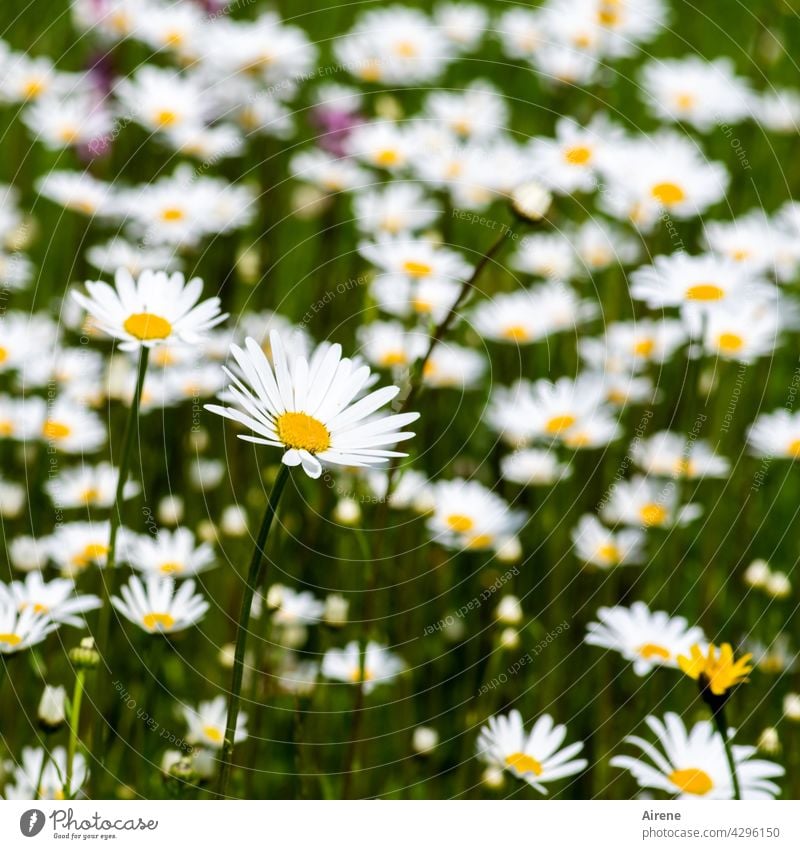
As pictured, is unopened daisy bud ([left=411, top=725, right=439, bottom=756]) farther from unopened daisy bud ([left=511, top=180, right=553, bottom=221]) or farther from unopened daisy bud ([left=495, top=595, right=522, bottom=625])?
unopened daisy bud ([left=511, top=180, right=553, bottom=221])

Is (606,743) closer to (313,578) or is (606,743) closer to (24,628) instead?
(313,578)

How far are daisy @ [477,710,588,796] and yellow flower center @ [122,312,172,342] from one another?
1.07 feet

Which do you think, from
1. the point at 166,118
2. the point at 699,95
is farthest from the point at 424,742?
the point at 699,95

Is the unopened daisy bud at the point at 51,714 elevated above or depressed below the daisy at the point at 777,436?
below

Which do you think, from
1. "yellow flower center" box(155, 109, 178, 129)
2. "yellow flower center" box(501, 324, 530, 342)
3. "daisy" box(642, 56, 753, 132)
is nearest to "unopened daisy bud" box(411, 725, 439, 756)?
Answer: "yellow flower center" box(501, 324, 530, 342)

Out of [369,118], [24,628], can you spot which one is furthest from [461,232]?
[24,628]

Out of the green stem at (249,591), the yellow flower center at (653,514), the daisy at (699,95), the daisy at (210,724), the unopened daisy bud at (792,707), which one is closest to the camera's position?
the green stem at (249,591)

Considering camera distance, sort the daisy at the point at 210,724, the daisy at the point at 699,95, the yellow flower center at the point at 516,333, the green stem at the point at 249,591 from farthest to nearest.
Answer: the daisy at the point at 699,95, the yellow flower center at the point at 516,333, the daisy at the point at 210,724, the green stem at the point at 249,591

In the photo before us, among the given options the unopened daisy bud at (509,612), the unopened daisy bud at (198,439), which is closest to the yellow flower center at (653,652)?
the unopened daisy bud at (509,612)

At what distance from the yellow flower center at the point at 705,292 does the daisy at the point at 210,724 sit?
49 centimetres

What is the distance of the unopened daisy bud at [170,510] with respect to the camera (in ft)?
2.88

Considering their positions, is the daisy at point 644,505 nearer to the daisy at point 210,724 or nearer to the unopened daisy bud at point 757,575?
the unopened daisy bud at point 757,575

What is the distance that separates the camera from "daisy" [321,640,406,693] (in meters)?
0.77

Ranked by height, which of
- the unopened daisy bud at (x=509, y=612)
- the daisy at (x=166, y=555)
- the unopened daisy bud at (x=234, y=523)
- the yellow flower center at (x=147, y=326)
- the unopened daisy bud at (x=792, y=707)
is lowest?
the unopened daisy bud at (x=792, y=707)
